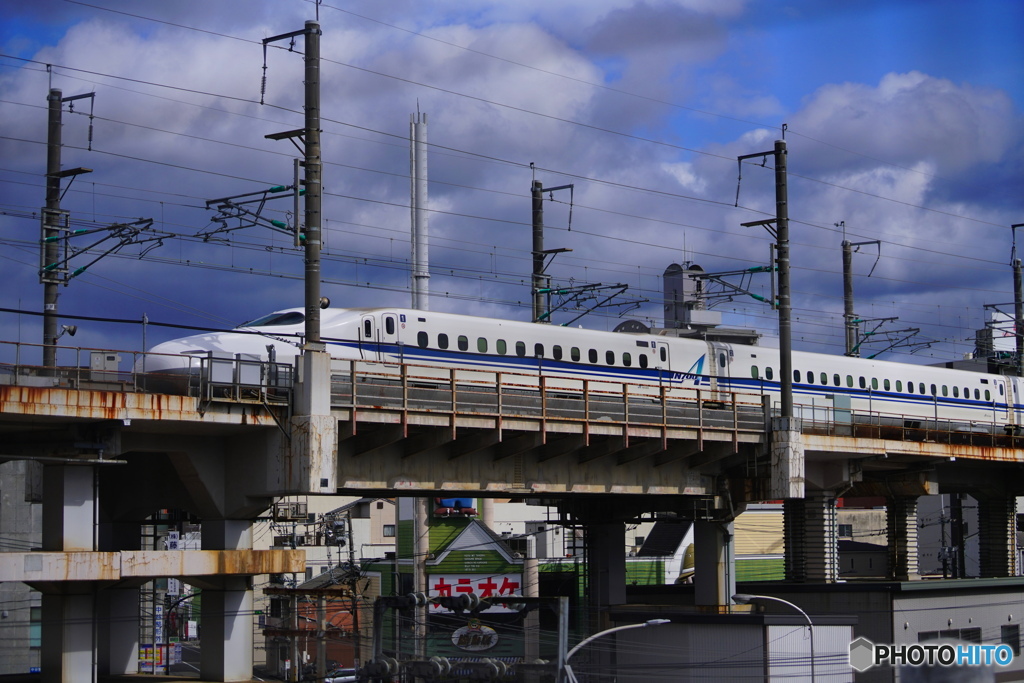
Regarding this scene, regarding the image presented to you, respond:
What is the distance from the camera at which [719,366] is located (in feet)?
180

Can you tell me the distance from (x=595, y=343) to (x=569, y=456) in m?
8.44

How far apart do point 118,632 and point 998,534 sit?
48610 mm

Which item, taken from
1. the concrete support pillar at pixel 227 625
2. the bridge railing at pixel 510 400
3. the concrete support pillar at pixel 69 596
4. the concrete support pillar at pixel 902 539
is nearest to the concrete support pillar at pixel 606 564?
the bridge railing at pixel 510 400

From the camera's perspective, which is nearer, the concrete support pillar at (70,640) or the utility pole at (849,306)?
the concrete support pillar at (70,640)

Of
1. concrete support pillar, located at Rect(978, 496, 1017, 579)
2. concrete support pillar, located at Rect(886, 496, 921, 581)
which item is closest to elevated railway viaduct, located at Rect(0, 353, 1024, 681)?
concrete support pillar, located at Rect(886, 496, 921, 581)

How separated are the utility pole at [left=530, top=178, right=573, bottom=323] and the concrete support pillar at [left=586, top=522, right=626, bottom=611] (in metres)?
11.5

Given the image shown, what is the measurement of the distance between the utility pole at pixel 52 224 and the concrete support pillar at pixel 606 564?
69.0 feet

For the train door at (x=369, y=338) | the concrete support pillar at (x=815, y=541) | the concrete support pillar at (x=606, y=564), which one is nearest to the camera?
the train door at (x=369, y=338)

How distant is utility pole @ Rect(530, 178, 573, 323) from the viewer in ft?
193

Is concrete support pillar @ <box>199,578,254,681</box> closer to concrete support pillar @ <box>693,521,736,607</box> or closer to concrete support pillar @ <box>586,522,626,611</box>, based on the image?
concrete support pillar @ <box>693,521,736,607</box>

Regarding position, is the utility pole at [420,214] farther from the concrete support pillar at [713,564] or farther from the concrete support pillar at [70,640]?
the concrete support pillar at [70,640]

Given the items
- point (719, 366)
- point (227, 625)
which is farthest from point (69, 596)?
point (719, 366)

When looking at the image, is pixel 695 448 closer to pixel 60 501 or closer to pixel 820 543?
pixel 820 543

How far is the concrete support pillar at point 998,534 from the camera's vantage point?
6875 centimetres
